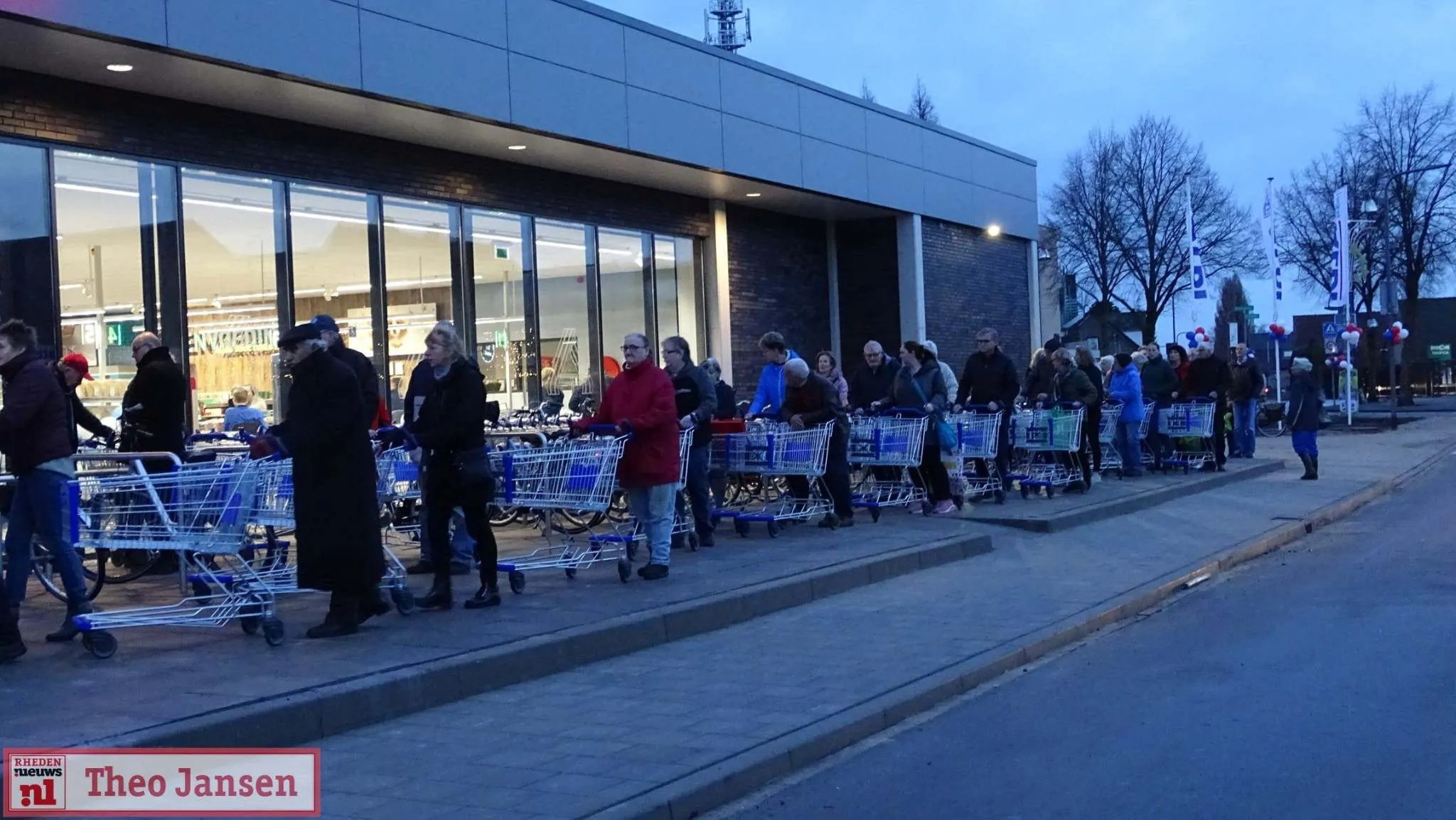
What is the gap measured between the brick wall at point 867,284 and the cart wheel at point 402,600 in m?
17.9

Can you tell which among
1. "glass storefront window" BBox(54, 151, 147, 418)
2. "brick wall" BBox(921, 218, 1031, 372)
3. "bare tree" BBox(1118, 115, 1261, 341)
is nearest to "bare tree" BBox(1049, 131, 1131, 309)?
"bare tree" BBox(1118, 115, 1261, 341)

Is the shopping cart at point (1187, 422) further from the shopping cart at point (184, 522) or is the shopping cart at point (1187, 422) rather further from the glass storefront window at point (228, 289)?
the shopping cart at point (184, 522)

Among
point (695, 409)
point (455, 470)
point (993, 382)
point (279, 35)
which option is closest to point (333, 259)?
point (279, 35)

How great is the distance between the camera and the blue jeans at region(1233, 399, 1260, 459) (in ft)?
83.9

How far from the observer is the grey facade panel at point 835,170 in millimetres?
23250

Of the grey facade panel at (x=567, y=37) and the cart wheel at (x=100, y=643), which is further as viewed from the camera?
the grey facade panel at (x=567, y=37)

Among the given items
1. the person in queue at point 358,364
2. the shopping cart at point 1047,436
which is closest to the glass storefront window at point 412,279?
the person in queue at point 358,364

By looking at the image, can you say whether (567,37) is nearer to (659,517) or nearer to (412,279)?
(412,279)

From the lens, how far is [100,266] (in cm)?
1467

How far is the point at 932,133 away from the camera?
27344mm

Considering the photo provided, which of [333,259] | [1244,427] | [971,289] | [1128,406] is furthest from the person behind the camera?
[971,289]

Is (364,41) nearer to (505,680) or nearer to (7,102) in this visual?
(7,102)

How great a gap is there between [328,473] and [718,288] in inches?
628

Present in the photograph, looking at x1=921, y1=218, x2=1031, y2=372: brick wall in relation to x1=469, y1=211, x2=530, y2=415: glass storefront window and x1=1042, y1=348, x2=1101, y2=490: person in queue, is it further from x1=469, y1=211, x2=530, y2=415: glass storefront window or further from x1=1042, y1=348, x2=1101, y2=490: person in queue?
x1=469, y1=211, x2=530, y2=415: glass storefront window
